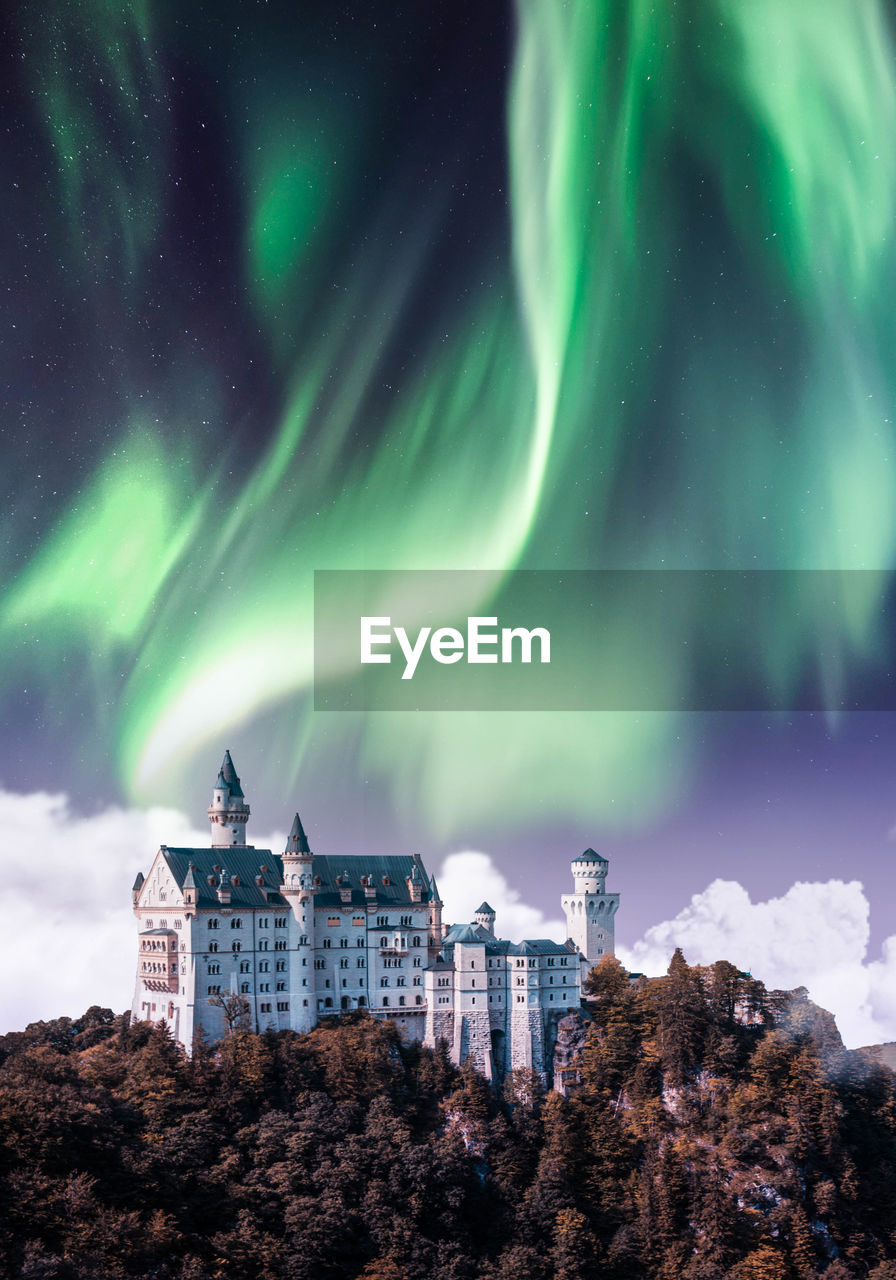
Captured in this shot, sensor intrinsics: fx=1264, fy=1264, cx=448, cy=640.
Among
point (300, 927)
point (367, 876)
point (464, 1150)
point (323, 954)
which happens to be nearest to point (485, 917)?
point (367, 876)

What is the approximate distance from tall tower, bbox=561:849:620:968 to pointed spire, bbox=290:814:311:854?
28.0m

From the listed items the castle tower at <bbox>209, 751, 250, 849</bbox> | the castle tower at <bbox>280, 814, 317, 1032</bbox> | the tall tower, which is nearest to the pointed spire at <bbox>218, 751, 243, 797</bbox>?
the castle tower at <bbox>209, 751, 250, 849</bbox>

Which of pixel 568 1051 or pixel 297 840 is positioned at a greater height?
pixel 297 840

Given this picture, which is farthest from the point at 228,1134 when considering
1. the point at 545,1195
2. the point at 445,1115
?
the point at 545,1195

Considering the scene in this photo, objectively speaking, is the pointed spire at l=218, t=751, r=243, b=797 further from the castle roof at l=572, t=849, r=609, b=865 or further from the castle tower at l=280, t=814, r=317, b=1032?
the castle roof at l=572, t=849, r=609, b=865

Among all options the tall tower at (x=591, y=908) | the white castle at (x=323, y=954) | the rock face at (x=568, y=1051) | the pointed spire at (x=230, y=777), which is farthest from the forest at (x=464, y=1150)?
the pointed spire at (x=230, y=777)

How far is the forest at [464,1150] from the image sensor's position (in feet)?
254

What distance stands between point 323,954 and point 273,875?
763 centimetres

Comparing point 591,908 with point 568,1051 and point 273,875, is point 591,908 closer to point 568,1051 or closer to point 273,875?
point 568,1051

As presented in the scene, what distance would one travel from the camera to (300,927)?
9975 centimetres

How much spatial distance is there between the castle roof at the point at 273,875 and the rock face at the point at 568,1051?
15447mm

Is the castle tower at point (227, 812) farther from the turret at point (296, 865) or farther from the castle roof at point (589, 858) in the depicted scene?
the castle roof at point (589, 858)

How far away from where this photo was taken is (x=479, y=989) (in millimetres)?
102188

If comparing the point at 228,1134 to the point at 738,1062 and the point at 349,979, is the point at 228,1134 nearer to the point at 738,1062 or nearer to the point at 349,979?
the point at 349,979
